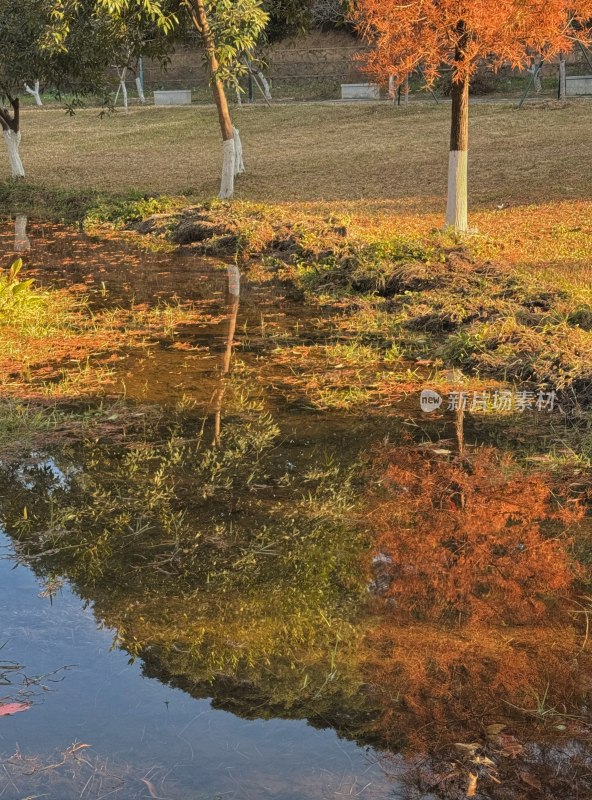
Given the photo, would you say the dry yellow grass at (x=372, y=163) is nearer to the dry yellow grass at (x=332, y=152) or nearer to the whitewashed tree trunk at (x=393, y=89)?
the dry yellow grass at (x=332, y=152)

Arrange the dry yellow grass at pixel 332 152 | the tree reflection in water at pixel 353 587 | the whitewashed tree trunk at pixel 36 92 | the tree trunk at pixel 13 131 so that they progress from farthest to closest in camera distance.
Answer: the whitewashed tree trunk at pixel 36 92 → the tree trunk at pixel 13 131 → the dry yellow grass at pixel 332 152 → the tree reflection in water at pixel 353 587

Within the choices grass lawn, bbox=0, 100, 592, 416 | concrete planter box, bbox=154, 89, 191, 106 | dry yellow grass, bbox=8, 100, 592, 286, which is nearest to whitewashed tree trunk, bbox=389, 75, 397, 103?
dry yellow grass, bbox=8, 100, 592, 286

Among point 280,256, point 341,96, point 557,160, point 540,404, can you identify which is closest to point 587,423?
point 540,404

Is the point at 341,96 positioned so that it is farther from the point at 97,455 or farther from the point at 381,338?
the point at 97,455

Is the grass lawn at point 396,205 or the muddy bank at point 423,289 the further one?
the grass lawn at point 396,205

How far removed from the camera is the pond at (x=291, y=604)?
4.37 m

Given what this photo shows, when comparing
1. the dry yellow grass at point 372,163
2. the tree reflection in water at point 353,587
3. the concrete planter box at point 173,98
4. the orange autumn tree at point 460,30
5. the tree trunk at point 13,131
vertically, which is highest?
A: the orange autumn tree at point 460,30

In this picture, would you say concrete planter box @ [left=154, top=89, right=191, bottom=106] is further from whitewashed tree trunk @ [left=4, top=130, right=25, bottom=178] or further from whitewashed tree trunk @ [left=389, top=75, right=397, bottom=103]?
whitewashed tree trunk @ [left=4, top=130, right=25, bottom=178]

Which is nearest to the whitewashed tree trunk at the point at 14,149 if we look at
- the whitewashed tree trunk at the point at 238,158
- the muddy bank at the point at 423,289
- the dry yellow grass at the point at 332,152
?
the dry yellow grass at the point at 332,152

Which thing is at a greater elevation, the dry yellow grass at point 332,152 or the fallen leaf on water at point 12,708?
the dry yellow grass at point 332,152

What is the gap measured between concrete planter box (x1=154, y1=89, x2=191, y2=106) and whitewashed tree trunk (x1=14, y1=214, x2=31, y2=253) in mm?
25553

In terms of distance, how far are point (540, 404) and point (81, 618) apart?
4616 mm

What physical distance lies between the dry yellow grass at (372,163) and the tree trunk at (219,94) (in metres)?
0.59

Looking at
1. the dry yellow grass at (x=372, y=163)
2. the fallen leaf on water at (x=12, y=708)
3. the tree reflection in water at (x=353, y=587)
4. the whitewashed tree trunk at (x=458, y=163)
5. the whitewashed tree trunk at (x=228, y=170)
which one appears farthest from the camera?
the whitewashed tree trunk at (x=228, y=170)
